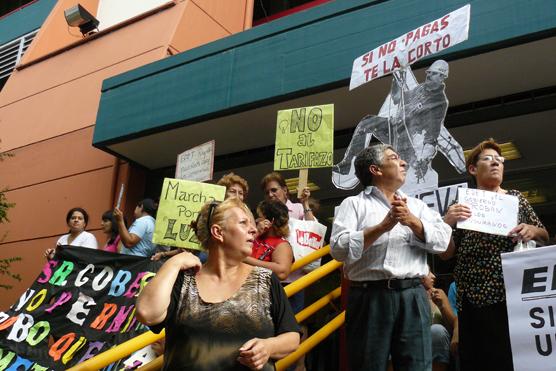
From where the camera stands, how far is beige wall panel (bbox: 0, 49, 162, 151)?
9500 millimetres

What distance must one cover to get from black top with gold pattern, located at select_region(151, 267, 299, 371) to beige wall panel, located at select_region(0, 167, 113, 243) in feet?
21.2

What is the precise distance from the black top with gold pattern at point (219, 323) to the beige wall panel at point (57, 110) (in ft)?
22.6

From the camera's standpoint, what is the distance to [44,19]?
39.2 feet

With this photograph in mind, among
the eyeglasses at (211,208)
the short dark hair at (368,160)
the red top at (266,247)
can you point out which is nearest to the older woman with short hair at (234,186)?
the red top at (266,247)

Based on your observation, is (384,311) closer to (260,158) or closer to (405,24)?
(405,24)

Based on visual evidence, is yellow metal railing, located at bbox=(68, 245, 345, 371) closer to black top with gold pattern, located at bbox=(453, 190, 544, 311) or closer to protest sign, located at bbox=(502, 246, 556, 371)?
black top with gold pattern, located at bbox=(453, 190, 544, 311)

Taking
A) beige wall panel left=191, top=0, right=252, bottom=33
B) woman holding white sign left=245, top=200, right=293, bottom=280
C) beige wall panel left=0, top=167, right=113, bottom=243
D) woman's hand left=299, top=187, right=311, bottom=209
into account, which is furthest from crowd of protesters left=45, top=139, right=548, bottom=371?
beige wall panel left=191, top=0, right=252, bottom=33

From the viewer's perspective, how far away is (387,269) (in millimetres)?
3059

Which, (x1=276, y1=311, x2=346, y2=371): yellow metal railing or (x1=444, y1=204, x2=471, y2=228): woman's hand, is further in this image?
(x1=276, y1=311, x2=346, y2=371): yellow metal railing

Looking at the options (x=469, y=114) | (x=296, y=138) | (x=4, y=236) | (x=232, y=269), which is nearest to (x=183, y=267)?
(x=232, y=269)

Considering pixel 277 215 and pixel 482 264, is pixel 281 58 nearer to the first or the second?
pixel 277 215

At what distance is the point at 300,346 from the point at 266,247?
816 mm

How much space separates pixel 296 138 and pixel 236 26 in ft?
19.7

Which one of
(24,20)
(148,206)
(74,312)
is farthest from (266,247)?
(24,20)
